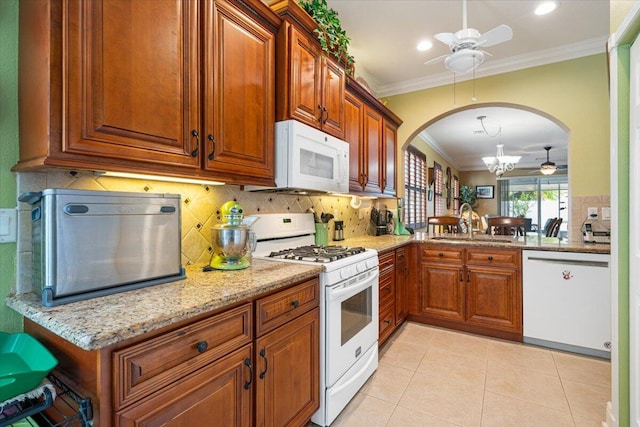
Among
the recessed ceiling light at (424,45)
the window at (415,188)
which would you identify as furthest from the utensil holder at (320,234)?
the window at (415,188)

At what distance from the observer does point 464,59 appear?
7.30ft

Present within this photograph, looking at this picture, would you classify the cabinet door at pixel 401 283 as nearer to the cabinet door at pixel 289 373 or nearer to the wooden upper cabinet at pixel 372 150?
the wooden upper cabinet at pixel 372 150

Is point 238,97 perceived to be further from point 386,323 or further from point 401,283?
point 401,283

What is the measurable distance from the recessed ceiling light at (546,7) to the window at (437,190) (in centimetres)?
451

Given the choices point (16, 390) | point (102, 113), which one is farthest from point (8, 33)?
point (16, 390)

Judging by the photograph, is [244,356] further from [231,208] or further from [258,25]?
[258,25]

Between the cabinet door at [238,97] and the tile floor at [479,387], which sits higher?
the cabinet door at [238,97]

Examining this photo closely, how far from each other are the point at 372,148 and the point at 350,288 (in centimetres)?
178

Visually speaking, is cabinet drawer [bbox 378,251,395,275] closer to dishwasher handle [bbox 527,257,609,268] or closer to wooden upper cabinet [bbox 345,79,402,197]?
wooden upper cabinet [bbox 345,79,402,197]

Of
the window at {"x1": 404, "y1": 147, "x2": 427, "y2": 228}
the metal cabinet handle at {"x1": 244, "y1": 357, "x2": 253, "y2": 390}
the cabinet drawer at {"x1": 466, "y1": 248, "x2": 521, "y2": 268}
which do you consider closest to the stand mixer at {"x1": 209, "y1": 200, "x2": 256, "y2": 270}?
the metal cabinet handle at {"x1": 244, "y1": 357, "x2": 253, "y2": 390}

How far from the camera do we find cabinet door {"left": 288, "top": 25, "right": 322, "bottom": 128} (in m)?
1.92

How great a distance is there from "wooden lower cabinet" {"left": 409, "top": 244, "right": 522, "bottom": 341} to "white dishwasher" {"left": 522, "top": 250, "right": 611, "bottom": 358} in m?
0.09

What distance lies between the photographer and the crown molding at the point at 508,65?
9.79ft

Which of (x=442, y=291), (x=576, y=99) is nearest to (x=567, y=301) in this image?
A: (x=442, y=291)
